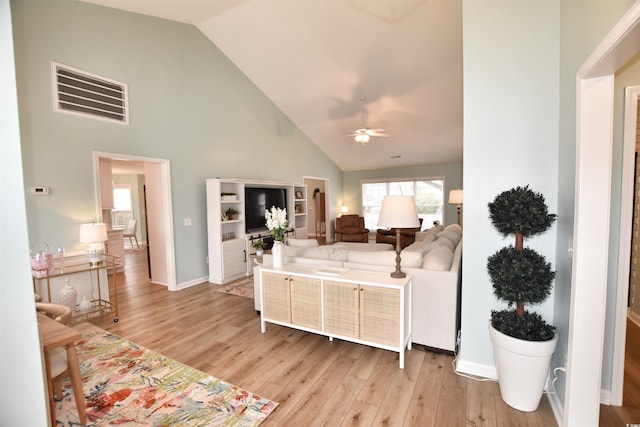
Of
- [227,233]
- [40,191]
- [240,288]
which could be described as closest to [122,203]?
[227,233]

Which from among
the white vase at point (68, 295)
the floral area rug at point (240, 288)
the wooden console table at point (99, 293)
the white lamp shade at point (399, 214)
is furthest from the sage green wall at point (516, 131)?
the white vase at point (68, 295)

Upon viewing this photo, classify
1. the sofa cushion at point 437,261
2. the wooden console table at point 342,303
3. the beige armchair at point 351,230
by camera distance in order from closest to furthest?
the wooden console table at point 342,303 < the sofa cushion at point 437,261 < the beige armchair at point 351,230

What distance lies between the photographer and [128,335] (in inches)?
121

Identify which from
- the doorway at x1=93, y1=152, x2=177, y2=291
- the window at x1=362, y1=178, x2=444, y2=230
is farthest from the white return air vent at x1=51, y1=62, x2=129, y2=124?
the window at x1=362, y1=178, x2=444, y2=230

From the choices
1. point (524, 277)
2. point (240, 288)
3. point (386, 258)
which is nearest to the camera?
point (524, 277)

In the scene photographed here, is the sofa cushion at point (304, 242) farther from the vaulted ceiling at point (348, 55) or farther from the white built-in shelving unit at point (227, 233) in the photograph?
the vaulted ceiling at point (348, 55)

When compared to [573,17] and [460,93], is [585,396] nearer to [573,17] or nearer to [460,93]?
[573,17]

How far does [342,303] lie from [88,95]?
13.4 feet

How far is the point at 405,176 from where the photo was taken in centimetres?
955

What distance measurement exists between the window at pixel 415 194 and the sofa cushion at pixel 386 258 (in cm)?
621

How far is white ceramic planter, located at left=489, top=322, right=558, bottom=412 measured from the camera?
177 cm

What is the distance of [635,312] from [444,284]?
7.60 ft

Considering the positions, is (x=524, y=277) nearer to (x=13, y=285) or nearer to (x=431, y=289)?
(x=431, y=289)

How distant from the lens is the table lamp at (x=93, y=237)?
3.36m
